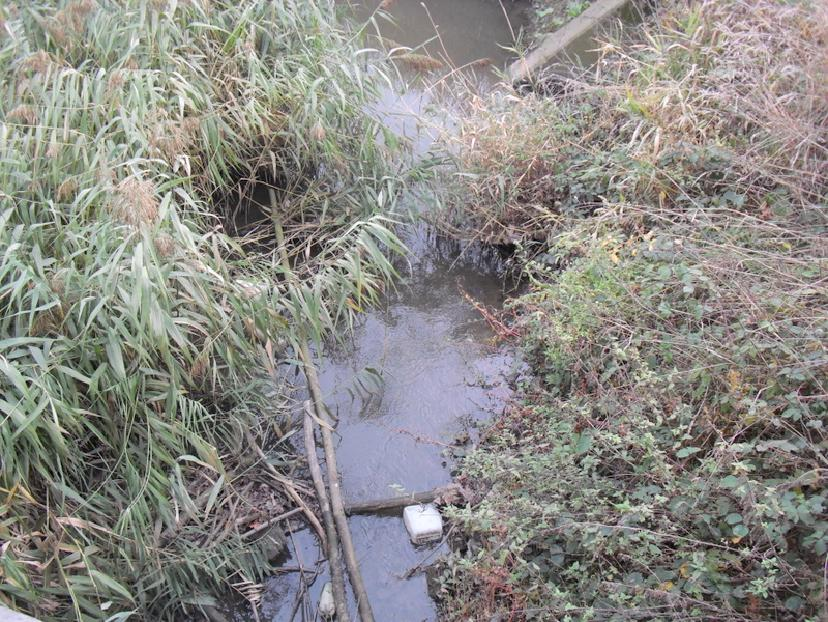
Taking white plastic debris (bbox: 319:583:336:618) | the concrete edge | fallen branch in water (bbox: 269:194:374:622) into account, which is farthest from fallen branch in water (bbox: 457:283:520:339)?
the concrete edge

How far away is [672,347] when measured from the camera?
2965 millimetres

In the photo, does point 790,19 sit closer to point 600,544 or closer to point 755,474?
point 755,474

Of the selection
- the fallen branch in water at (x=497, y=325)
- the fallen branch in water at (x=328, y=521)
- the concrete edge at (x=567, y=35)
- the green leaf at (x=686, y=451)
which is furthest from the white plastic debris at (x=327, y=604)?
the concrete edge at (x=567, y=35)

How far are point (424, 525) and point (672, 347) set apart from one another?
131 centimetres

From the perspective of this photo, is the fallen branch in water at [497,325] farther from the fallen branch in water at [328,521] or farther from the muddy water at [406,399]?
the fallen branch in water at [328,521]

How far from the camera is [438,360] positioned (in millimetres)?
4148

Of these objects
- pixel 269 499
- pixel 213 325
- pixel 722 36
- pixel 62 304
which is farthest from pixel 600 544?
pixel 722 36

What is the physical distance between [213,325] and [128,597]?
1101mm

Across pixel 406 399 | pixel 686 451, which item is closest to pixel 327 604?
pixel 406 399

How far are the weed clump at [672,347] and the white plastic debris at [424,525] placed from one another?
14cm

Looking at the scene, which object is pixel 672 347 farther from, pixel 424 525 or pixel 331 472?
pixel 331 472

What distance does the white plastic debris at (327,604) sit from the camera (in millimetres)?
2936

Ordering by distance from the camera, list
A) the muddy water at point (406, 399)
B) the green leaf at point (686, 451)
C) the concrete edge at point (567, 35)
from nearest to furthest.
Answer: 1. the green leaf at point (686, 451)
2. the muddy water at point (406, 399)
3. the concrete edge at point (567, 35)

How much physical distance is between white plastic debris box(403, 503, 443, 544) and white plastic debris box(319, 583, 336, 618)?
44 cm
